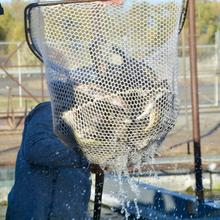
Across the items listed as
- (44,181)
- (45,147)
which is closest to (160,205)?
(44,181)

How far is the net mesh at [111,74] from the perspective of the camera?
6.72 ft

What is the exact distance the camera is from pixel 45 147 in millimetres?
2445

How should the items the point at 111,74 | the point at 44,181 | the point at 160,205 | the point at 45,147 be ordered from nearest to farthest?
the point at 111,74 → the point at 45,147 → the point at 44,181 → the point at 160,205

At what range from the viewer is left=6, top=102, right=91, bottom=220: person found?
98.0 inches

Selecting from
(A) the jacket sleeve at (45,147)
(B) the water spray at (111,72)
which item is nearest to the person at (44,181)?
(A) the jacket sleeve at (45,147)

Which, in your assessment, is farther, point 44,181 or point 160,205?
point 160,205

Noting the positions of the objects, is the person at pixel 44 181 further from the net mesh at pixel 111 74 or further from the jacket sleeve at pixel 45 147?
the net mesh at pixel 111 74

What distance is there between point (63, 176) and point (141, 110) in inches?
27.5

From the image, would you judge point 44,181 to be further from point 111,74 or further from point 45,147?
point 111,74

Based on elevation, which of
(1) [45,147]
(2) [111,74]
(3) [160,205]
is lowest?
(3) [160,205]

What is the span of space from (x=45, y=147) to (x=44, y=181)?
0.68 feet

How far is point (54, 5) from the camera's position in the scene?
2119 mm

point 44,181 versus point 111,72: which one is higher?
point 111,72

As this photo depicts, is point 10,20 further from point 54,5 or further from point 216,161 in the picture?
point 54,5
